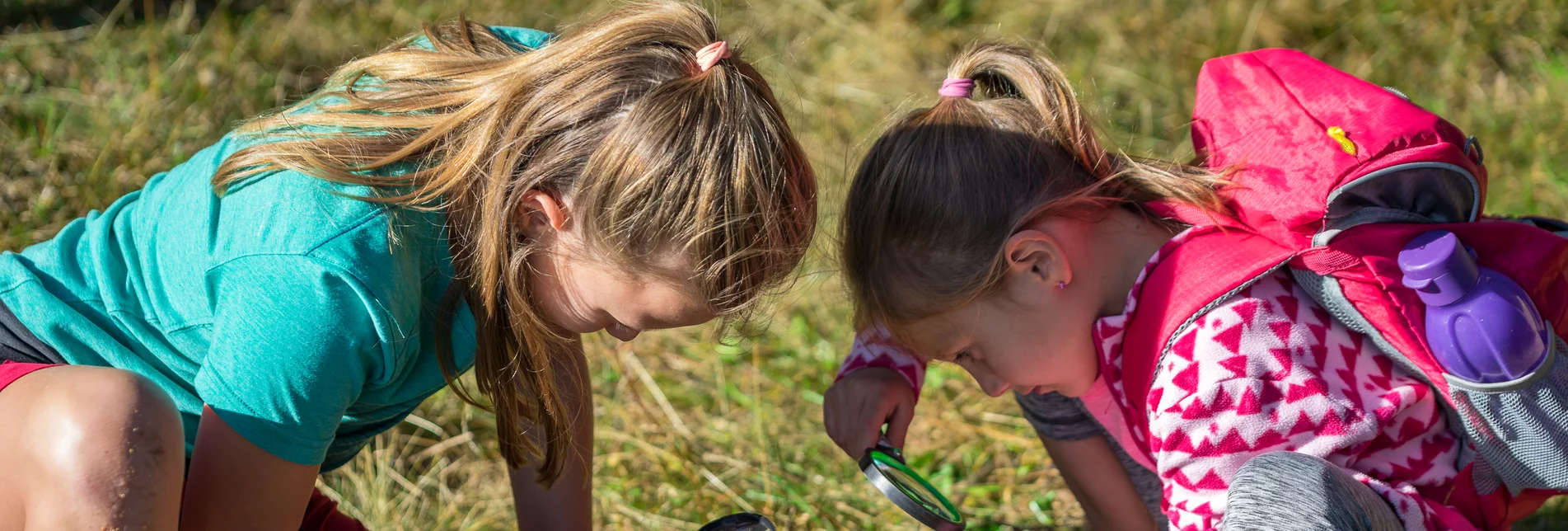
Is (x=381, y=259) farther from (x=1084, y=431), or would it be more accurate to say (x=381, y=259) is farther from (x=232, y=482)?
(x=1084, y=431)

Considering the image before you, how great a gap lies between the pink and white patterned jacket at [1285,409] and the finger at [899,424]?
0.40 meters

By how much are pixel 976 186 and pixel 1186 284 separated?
0.96ft

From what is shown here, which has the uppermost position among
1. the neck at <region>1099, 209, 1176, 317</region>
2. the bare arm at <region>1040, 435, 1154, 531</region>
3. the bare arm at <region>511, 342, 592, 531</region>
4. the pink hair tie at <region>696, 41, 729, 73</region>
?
the pink hair tie at <region>696, 41, 729, 73</region>

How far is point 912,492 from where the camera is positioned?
1.73 meters

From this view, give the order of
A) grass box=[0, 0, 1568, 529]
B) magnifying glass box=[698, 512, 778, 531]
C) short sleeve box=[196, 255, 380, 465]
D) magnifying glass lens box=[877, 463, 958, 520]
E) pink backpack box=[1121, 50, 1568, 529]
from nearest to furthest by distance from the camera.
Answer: short sleeve box=[196, 255, 380, 465]
pink backpack box=[1121, 50, 1568, 529]
magnifying glass box=[698, 512, 778, 531]
magnifying glass lens box=[877, 463, 958, 520]
grass box=[0, 0, 1568, 529]

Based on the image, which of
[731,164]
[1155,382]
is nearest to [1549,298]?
[1155,382]

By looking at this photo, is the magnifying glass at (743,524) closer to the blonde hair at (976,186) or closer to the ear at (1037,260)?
the blonde hair at (976,186)

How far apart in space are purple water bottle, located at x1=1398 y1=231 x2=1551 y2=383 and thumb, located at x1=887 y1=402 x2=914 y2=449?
727 millimetres

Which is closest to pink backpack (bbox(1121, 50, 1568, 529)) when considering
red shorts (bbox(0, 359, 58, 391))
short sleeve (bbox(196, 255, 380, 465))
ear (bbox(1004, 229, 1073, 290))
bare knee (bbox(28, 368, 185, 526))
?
ear (bbox(1004, 229, 1073, 290))

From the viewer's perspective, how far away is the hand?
186 centimetres

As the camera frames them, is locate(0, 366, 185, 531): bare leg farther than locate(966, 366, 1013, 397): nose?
No

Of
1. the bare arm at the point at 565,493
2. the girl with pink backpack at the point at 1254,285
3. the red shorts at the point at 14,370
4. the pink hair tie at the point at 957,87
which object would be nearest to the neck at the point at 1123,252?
the girl with pink backpack at the point at 1254,285

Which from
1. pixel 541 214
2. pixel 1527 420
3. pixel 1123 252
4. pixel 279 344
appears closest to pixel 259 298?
pixel 279 344

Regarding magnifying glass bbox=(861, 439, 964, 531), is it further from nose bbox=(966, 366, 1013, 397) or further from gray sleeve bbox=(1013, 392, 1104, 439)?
gray sleeve bbox=(1013, 392, 1104, 439)
